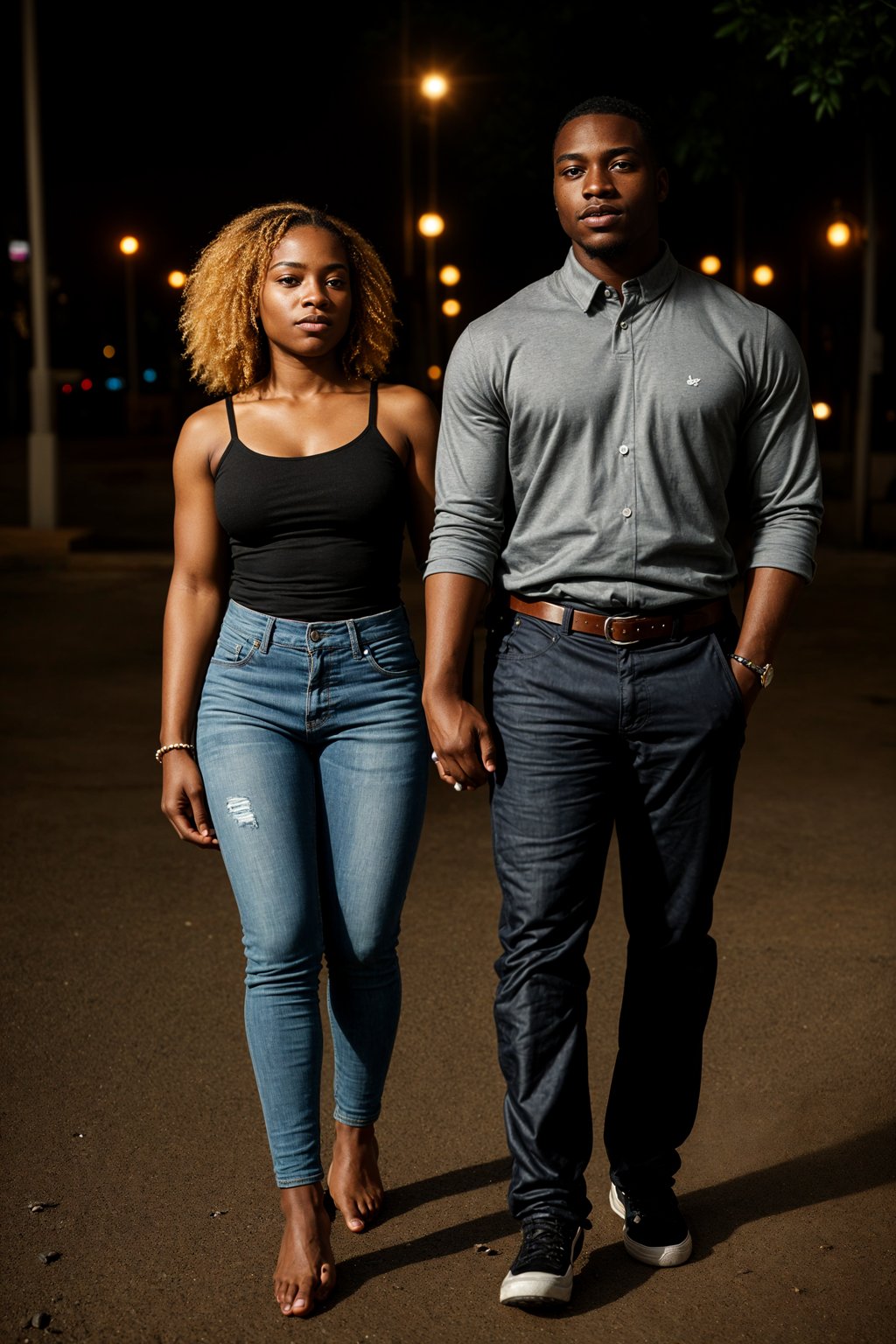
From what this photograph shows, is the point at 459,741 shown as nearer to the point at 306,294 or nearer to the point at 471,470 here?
the point at 471,470

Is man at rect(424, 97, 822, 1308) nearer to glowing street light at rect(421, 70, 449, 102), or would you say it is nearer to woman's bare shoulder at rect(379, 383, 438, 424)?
woman's bare shoulder at rect(379, 383, 438, 424)

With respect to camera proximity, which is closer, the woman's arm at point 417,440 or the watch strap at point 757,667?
the watch strap at point 757,667

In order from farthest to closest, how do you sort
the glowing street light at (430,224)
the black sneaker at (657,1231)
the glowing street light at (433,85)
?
the glowing street light at (430,224) → the glowing street light at (433,85) → the black sneaker at (657,1231)

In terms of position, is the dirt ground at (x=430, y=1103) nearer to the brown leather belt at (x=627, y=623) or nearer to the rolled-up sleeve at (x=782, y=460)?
the brown leather belt at (x=627, y=623)

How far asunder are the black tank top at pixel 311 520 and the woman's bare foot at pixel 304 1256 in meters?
1.17

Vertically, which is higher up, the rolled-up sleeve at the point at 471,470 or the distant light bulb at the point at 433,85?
the distant light bulb at the point at 433,85

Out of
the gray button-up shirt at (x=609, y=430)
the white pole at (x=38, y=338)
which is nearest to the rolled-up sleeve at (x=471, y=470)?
the gray button-up shirt at (x=609, y=430)

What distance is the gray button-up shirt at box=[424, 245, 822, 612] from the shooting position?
3148 mm

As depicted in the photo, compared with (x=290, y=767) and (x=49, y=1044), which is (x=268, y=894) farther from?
(x=49, y=1044)

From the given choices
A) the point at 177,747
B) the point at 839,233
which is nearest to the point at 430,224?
the point at 839,233

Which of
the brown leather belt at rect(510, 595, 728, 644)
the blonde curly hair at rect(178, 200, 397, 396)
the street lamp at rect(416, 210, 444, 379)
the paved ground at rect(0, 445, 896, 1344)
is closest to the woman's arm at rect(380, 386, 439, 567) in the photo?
the blonde curly hair at rect(178, 200, 397, 396)

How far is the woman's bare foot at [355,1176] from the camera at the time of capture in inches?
142

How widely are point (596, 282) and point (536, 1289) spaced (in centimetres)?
194

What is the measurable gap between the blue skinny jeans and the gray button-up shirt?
361mm
